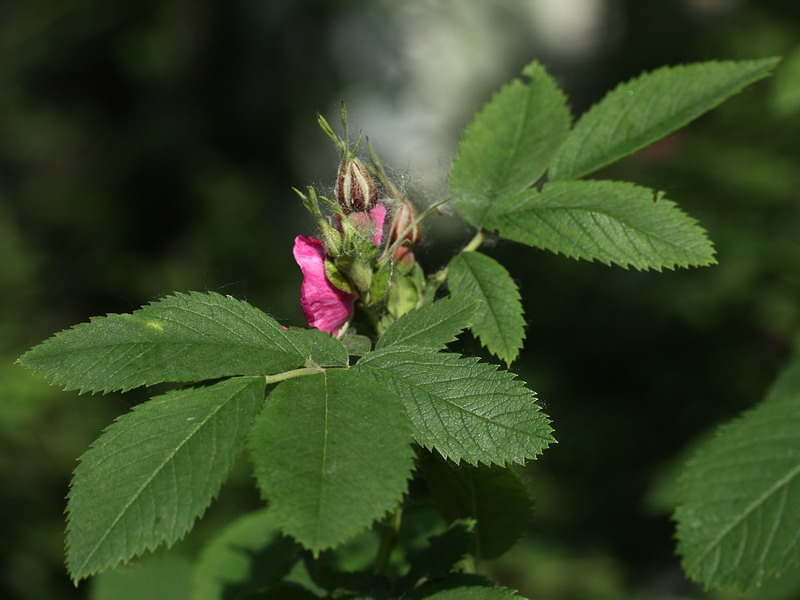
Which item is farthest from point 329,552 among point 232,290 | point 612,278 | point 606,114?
point 612,278

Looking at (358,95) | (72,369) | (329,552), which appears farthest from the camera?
(358,95)

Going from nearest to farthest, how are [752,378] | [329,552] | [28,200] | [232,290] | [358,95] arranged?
[232,290]
[329,552]
[752,378]
[358,95]
[28,200]

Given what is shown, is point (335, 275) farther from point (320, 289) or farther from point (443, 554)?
point (443, 554)

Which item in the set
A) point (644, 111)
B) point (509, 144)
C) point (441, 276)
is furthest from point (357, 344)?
point (644, 111)

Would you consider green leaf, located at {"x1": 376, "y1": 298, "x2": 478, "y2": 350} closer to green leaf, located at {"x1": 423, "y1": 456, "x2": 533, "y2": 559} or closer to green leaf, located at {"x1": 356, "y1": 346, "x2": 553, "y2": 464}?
green leaf, located at {"x1": 356, "y1": 346, "x2": 553, "y2": 464}

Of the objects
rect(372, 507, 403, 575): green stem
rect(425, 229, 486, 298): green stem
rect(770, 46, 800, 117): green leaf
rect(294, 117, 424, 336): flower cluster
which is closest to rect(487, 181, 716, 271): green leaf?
rect(425, 229, 486, 298): green stem

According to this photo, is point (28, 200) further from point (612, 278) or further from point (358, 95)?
point (612, 278)

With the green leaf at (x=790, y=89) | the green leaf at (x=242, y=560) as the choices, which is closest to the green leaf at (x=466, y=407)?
the green leaf at (x=242, y=560)
